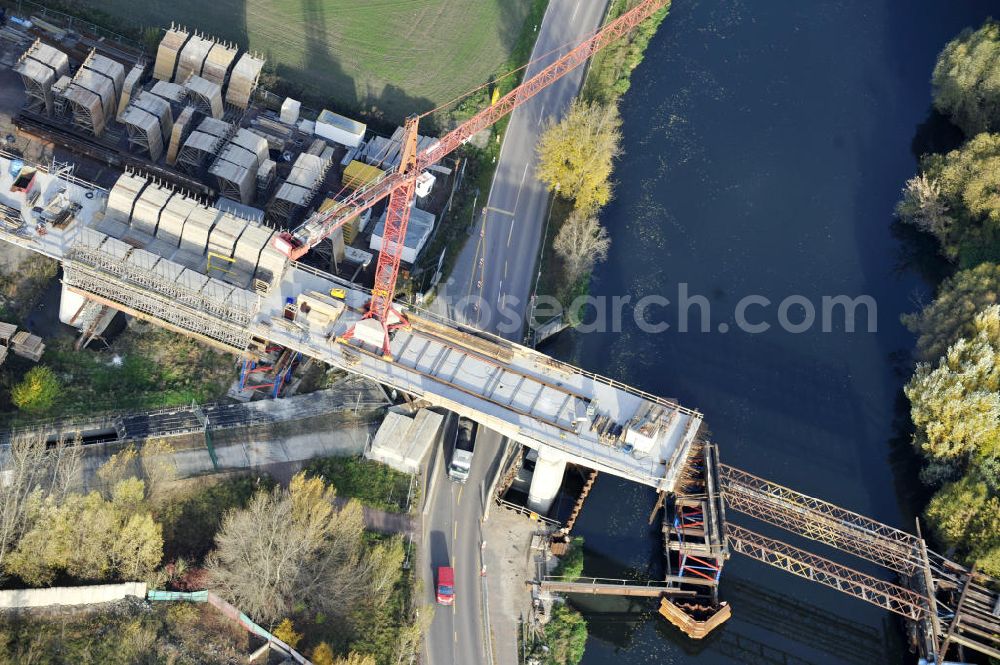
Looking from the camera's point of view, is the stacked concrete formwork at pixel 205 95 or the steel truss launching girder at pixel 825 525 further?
the stacked concrete formwork at pixel 205 95

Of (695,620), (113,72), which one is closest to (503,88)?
(113,72)

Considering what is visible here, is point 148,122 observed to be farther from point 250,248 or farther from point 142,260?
point 250,248

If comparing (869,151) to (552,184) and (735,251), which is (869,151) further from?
(552,184)

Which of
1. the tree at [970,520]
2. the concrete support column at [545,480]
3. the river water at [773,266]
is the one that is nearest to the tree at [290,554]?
the concrete support column at [545,480]

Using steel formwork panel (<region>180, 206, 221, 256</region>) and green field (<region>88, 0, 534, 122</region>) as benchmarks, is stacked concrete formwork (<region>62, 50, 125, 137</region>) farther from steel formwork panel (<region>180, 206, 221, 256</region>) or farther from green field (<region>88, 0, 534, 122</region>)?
steel formwork panel (<region>180, 206, 221, 256</region>)

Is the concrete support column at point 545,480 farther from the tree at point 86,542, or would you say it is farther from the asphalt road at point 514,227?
the tree at point 86,542

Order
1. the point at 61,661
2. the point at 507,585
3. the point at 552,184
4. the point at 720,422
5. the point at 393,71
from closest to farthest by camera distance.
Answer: the point at 61,661 < the point at 507,585 < the point at 720,422 < the point at 552,184 < the point at 393,71
